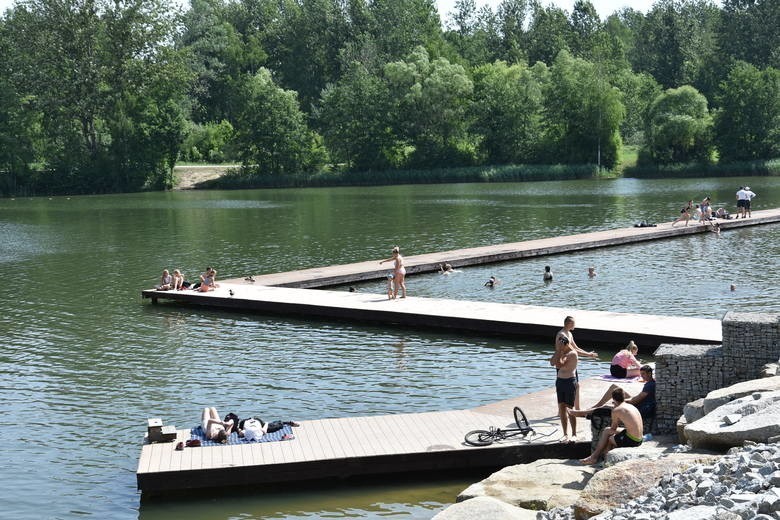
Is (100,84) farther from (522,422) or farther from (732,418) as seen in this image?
(732,418)

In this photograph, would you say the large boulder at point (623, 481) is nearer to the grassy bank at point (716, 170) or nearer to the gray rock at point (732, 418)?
the gray rock at point (732, 418)

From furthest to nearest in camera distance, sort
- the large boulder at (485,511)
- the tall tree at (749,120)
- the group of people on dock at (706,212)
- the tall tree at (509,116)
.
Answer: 1. the tall tree at (509,116)
2. the tall tree at (749,120)
3. the group of people on dock at (706,212)
4. the large boulder at (485,511)

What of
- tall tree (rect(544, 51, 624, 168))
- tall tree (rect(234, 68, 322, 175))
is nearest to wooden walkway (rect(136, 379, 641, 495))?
tall tree (rect(544, 51, 624, 168))

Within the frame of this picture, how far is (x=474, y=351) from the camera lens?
2228cm

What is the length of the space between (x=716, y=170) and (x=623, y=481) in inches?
3365

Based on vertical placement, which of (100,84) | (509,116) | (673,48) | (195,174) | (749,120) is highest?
(673,48)

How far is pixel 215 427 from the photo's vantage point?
49.5ft

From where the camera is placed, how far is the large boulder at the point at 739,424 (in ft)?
37.8

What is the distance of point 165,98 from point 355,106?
58.7ft

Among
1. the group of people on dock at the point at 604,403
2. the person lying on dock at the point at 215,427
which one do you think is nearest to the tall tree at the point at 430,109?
the group of people on dock at the point at 604,403

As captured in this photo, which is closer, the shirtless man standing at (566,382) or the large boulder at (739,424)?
the large boulder at (739,424)

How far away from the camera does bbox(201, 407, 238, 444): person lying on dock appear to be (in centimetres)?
1502

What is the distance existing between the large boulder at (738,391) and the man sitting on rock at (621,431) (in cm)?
70

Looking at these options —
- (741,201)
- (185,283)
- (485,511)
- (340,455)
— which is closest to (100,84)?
(741,201)
